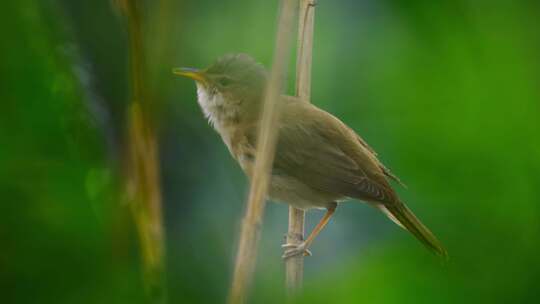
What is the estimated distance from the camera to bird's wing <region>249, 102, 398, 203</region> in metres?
2.02

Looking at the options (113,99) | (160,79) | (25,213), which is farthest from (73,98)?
(113,99)

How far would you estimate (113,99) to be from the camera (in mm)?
1277

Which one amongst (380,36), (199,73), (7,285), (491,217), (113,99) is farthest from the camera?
(199,73)

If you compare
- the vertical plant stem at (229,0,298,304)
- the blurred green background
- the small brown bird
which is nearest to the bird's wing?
the small brown bird

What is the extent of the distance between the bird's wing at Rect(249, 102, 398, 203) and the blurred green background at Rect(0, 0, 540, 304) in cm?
129

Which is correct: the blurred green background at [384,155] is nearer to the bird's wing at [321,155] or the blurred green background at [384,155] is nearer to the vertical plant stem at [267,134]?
the vertical plant stem at [267,134]

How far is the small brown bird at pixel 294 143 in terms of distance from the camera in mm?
2020

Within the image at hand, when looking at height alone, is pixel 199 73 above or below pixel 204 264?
below

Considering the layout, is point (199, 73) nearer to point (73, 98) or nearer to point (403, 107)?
point (403, 107)

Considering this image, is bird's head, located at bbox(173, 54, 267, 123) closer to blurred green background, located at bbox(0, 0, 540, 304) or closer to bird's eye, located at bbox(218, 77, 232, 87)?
bird's eye, located at bbox(218, 77, 232, 87)

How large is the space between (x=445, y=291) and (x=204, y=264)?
142 millimetres

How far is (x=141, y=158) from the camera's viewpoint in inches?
21.0

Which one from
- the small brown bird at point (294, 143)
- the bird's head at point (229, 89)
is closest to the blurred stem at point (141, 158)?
the small brown bird at point (294, 143)

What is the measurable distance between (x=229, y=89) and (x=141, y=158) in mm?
A: 1679
